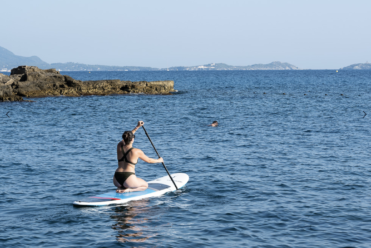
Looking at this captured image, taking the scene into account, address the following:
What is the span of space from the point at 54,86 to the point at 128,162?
47.9 m

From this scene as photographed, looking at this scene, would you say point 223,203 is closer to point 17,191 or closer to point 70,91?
point 17,191

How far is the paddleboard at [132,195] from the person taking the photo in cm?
1135

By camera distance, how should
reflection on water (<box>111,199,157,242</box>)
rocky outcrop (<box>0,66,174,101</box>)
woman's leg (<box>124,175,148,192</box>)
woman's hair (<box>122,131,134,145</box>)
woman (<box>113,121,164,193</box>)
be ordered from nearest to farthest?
reflection on water (<box>111,199,157,242</box>), woman's hair (<box>122,131,134,145</box>), woman (<box>113,121,164,193</box>), woman's leg (<box>124,175,148,192</box>), rocky outcrop (<box>0,66,174,101</box>)

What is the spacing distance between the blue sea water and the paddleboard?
217 millimetres

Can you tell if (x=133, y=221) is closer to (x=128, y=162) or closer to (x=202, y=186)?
(x=128, y=162)

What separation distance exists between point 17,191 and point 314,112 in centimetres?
3127

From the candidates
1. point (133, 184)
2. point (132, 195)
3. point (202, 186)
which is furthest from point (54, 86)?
point (132, 195)

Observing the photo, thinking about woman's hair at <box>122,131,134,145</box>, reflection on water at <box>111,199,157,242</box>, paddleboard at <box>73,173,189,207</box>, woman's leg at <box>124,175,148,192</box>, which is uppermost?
woman's hair at <box>122,131,134,145</box>

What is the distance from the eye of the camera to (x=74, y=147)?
20.7 m

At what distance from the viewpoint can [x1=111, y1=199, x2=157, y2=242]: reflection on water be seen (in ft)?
30.7

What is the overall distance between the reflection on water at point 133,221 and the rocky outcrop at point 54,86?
1634 inches

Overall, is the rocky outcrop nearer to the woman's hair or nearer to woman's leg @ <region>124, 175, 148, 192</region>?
woman's leg @ <region>124, 175, 148, 192</region>

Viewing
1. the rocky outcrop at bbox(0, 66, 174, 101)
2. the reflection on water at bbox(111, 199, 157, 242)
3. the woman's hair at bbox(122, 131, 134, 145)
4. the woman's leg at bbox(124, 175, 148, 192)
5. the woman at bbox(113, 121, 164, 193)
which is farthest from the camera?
the rocky outcrop at bbox(0, 66, 174, 101)

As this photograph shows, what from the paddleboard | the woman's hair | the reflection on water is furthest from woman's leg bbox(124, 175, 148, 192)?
the woman's hair
